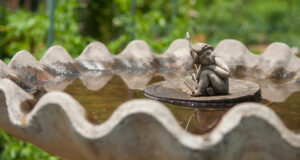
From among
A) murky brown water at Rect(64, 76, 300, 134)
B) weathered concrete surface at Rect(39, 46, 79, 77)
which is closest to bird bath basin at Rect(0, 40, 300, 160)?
murky brown water at Rect(64, 76, 300, 134)

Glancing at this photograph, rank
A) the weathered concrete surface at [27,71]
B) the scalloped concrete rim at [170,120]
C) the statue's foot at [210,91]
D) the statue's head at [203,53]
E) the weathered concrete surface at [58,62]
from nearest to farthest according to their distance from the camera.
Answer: the scalloped concrete rim at [170,120], the statue's head at [203,53], the statue's foot at [210,91], the weathered concrete surface at [27,71], the weathered concrete surface at [58,62]

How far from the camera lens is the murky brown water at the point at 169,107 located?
2658 millimetres

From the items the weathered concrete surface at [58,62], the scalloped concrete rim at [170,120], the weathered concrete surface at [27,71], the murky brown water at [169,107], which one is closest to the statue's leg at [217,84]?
the murky brown water at [169,107]

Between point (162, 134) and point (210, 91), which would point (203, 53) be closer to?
point (210, 91)

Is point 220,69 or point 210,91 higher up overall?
point 220,69

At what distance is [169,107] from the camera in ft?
10.0

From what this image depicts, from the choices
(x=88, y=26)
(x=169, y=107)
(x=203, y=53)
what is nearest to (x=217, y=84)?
(x=203, y=53)

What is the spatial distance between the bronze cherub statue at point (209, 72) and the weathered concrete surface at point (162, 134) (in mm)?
1060

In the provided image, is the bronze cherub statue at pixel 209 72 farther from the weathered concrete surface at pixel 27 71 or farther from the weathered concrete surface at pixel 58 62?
the weathered concrete surface at pixel 58 62

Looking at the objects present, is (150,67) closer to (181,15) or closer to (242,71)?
(242,71)

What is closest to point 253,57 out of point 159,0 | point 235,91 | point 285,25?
point 235,91

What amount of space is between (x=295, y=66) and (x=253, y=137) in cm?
275

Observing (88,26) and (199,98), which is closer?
(199,98)

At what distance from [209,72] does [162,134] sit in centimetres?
120
